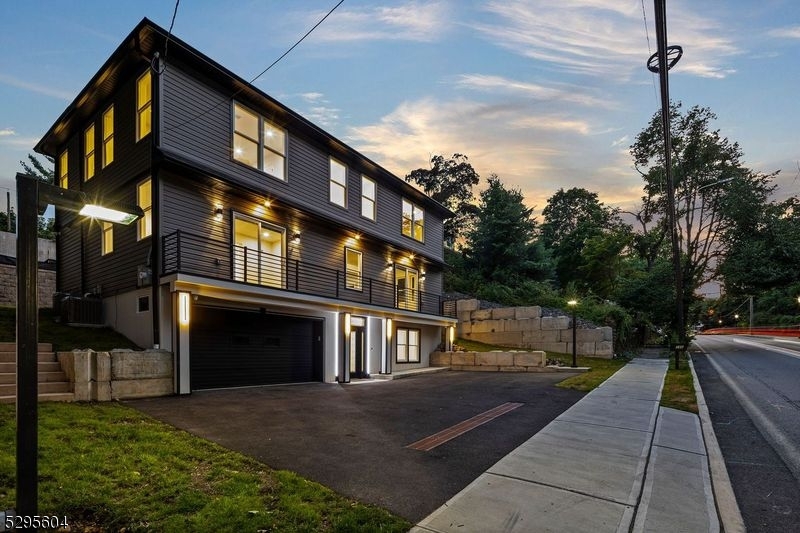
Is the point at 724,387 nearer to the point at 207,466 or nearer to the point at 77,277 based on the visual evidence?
the point at 207,466

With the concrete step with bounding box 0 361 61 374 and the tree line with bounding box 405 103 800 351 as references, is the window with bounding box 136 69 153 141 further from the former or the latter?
the tree line with bounding box 405 103 800 351

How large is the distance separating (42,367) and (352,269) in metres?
11.1

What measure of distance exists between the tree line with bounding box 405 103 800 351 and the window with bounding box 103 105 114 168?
17840mm

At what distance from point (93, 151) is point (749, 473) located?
19432mm

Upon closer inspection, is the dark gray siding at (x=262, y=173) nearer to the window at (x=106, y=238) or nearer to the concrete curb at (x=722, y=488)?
the window at (x=106, y=238)

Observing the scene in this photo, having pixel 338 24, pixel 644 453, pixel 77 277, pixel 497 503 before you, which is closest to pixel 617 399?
pixel 644 453

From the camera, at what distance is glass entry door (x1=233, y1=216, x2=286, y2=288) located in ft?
43.8

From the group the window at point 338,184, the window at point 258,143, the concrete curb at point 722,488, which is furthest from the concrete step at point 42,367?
the concrete curb at point 722,488

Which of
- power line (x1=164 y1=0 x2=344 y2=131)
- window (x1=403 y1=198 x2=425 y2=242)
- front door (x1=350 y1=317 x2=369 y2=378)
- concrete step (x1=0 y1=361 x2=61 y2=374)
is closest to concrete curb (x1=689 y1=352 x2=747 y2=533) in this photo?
power line (x1=164 y1=0 x2=344 y2=131)

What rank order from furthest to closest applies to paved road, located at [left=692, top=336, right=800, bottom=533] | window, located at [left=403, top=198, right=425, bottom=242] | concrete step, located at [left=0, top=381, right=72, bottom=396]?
window, located at [left=403, top=198, right=425, bottom=242], concrete step, located at [left=0, top=381, right=72, bottom=396], paved road, located at [left=692, top=336, right=800, bottom=533]

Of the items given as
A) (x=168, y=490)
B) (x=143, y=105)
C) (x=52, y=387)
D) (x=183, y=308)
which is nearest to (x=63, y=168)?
(x=143, y=105)

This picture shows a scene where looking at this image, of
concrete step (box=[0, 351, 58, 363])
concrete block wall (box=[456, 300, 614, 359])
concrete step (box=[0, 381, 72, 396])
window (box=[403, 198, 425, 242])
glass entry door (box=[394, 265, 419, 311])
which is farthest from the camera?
window (box=[403, 198, 425, 242])

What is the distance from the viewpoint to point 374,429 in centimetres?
707

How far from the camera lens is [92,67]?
13648mm
